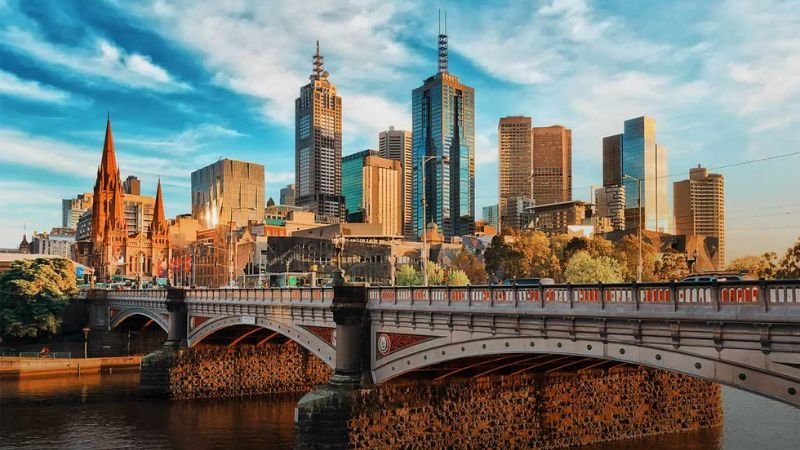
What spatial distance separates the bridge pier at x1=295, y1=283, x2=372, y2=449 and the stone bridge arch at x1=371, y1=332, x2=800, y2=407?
3.01 ft

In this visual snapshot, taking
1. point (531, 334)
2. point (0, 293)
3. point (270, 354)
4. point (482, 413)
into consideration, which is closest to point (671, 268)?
point (270, 354)

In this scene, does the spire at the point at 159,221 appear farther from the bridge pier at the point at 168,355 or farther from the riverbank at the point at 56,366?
the bridge pier at the point at 168,355

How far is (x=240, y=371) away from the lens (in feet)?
212

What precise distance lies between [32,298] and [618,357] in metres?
88.9

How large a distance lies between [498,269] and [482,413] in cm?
6528

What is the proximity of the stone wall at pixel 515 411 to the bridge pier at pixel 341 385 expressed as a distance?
621 millimetres

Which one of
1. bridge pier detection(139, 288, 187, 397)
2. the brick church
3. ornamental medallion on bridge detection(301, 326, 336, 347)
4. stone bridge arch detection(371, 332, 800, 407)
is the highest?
the brick church

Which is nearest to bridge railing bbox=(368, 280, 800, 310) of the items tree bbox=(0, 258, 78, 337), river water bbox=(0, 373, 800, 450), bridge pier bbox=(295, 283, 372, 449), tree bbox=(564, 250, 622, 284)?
bridge pier bbox=(295, 283, 372, 449)

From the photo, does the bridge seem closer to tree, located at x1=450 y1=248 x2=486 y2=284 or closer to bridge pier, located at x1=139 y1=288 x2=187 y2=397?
bridge pier, located at x1=139 y1=288 x2=187 y2=397

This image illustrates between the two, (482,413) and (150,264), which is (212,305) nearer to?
(482,413)

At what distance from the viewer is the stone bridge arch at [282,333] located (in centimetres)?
4325

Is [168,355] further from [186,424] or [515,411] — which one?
[515,411]

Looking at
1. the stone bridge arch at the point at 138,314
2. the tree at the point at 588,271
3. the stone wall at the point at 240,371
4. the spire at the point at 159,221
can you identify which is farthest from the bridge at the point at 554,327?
the spire at the point at 159,221

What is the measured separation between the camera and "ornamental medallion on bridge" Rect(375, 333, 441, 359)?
3544 cm
